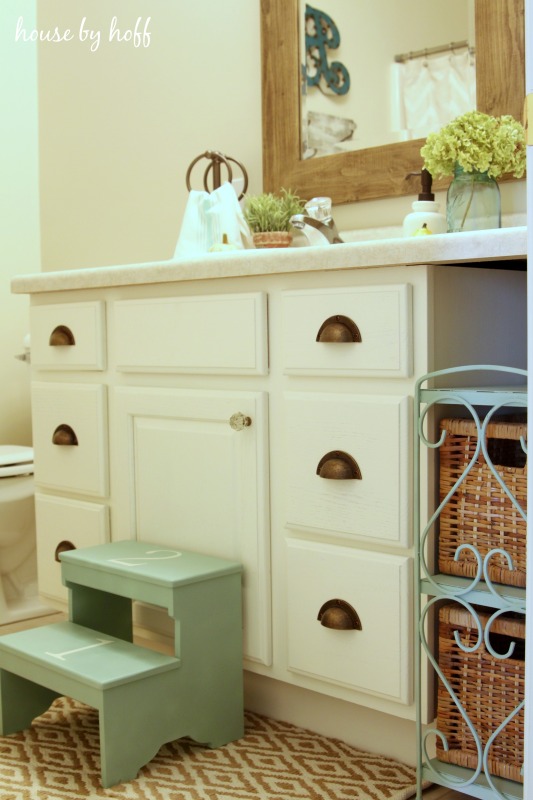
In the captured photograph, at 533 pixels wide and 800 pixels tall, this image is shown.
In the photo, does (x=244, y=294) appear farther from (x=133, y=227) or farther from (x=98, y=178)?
(x=98, y=178)

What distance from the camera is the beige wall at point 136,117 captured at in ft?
7.80

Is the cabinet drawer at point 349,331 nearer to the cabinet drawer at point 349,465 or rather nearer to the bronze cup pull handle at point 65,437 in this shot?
the cabinet drawer at point 349,465

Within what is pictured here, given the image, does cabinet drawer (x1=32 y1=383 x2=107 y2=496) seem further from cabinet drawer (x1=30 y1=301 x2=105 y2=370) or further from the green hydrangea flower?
the green hydrangea flower

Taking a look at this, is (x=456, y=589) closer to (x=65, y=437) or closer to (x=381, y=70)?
(x=65, y=437)

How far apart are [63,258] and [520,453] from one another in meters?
1.86

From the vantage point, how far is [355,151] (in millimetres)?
2037

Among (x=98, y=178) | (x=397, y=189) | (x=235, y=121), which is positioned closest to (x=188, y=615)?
(x=397, y=189)

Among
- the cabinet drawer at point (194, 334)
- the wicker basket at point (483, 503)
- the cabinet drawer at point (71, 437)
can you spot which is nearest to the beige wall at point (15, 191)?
the cabinet drawer at point (71, 437)

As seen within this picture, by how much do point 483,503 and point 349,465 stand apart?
0.24 meters

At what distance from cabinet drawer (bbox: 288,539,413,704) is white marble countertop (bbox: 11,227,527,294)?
18.0 inches

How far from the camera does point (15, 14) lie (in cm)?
316

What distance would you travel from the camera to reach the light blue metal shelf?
1.29 m

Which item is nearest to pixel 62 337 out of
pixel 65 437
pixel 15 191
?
pixel 65 437

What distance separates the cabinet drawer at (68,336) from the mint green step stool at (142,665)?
1.42 feet
